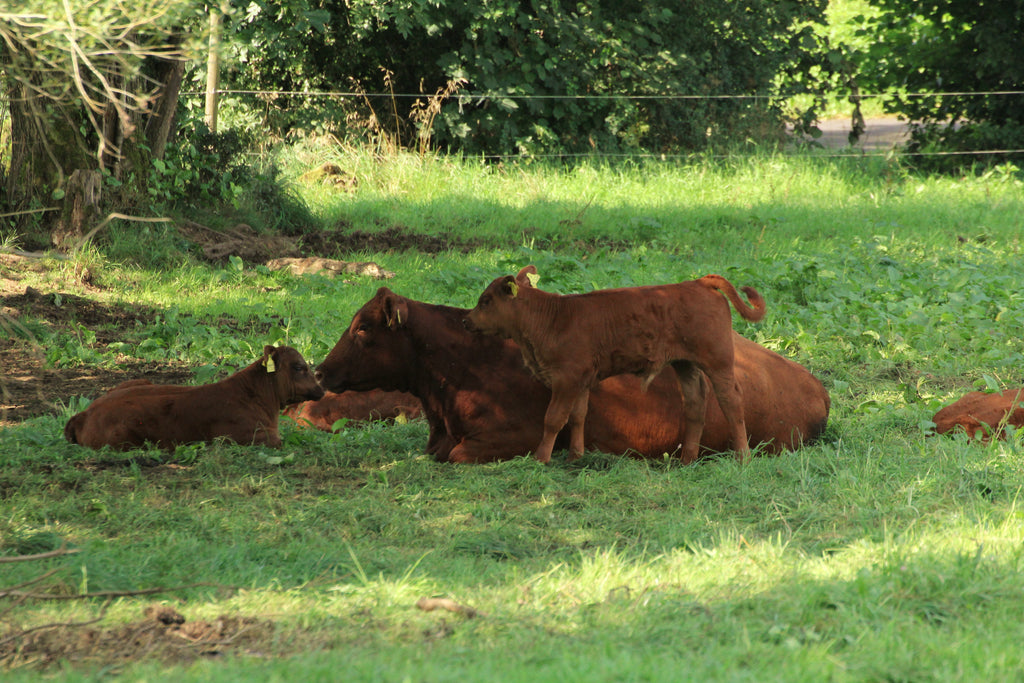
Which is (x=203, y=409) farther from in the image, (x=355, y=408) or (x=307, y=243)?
(x=307, y=243)

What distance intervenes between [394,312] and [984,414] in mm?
3513

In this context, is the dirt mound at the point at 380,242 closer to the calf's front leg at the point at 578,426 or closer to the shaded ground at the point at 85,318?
the shaded ground at the point at 85,318

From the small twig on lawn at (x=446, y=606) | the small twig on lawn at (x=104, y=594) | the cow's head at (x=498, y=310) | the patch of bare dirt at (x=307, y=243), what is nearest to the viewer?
the small twig on lawn at (x=104, y=594)

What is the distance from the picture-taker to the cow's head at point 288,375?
6680 millimetres

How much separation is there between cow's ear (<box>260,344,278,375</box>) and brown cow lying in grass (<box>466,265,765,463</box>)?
134cm

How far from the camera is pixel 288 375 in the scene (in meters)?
6.69

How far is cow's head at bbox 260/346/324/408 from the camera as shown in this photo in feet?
A: 21.9

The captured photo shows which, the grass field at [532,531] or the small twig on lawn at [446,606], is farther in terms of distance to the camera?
the small twig on lawn at [446,606]

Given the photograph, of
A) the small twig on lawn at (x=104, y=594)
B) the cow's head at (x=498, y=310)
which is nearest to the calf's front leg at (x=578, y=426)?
the cow's head at (x=498, y=310)

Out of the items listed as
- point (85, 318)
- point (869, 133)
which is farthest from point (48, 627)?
point (869, 133)

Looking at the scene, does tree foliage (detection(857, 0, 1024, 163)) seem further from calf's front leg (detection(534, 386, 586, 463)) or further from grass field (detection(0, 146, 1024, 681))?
calf's front leg (detection(534, 386, 586, 463))

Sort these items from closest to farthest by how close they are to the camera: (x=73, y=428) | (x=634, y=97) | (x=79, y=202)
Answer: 1. (x=73, y=428)
2. (x=79, y=202)
3. (x=634, y=97)

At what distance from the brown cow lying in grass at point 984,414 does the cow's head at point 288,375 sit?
149 inches

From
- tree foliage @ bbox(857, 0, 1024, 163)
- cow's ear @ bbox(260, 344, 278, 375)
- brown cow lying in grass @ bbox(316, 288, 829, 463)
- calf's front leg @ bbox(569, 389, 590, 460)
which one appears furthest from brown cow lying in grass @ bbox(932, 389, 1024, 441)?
tree foliage @ bbox(857, 0, 1024, 163)
